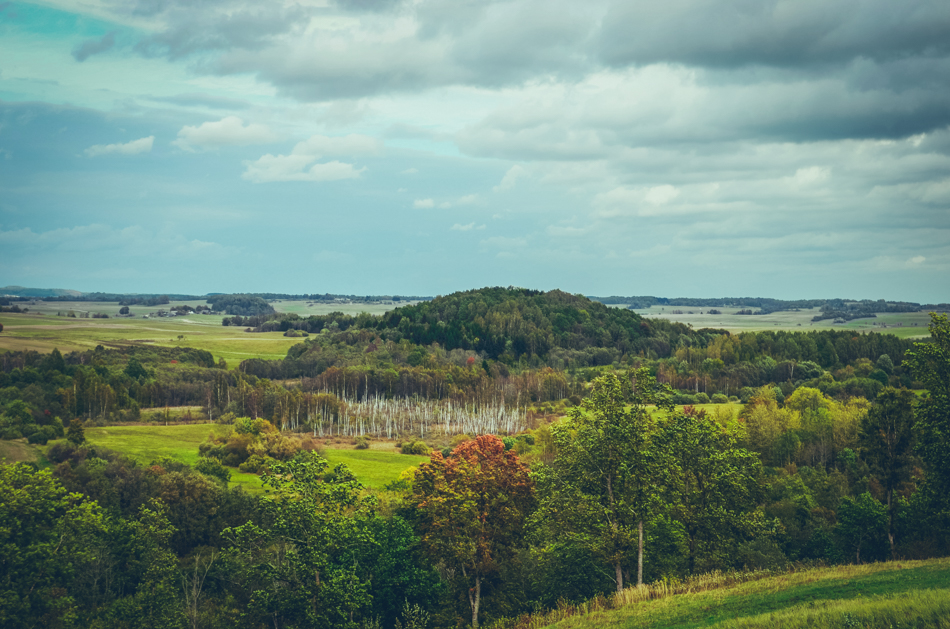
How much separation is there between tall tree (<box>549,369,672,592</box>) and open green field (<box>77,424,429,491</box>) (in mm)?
34287

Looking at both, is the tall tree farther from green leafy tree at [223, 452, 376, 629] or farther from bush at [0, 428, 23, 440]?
bush at [0, 428, 23, 440]

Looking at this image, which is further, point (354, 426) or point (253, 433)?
point (354, 426)

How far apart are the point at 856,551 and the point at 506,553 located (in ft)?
81.1

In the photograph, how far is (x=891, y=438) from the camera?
44.6m

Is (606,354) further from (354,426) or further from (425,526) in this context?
(425,526)

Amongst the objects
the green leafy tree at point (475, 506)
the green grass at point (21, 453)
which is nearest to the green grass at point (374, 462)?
the green grass at point (21, 453)

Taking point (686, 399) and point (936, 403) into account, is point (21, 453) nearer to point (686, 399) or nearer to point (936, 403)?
point (936, 403)

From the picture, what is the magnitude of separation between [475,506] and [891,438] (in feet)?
106

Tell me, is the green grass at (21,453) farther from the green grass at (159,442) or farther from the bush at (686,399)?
the bush at (686,399)

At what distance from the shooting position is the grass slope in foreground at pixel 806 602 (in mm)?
16812

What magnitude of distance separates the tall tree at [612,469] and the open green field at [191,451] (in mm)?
34287

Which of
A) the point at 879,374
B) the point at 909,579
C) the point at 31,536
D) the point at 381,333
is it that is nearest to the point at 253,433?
the point at 31,536

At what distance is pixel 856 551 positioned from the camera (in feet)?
134

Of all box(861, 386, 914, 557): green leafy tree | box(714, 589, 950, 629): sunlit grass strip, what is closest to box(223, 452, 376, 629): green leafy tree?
box(714, 589, 950, 629): sunlit grass strip
